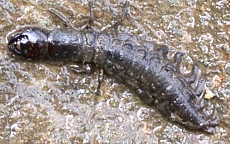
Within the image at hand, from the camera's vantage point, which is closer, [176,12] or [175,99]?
[175,99]

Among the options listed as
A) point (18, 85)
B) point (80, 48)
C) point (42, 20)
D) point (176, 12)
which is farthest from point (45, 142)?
point (176, 12)

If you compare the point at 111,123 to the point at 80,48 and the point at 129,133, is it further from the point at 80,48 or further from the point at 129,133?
the point at 80,48

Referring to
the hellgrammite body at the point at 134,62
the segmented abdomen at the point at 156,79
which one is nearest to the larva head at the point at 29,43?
the hellgrammite body at the point at 134,62

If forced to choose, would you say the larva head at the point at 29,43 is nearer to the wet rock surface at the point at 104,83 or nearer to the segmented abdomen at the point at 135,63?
the segmented abdomen at the point at 135,63

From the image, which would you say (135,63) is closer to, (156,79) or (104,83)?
(156,79)

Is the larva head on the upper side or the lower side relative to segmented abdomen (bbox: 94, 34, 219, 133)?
upper

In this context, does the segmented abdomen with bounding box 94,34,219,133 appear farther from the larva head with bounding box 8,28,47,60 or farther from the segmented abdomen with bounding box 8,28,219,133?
the larva head with bounding box 8,28,47,60

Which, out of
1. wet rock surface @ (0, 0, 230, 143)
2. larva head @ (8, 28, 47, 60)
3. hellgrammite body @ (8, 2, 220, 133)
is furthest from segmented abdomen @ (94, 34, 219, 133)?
larva head @ (8, 28, 47, 60)

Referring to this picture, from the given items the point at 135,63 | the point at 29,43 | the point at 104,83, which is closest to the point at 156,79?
the point at 135,63
